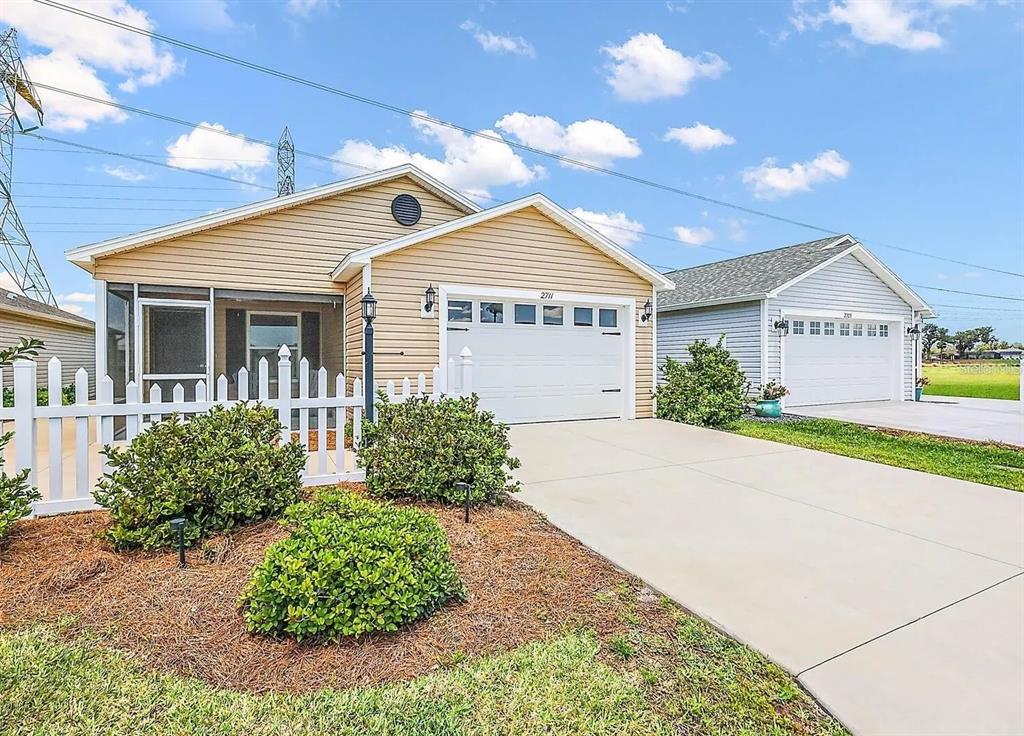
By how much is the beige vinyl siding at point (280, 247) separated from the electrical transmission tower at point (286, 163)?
8.43 meters

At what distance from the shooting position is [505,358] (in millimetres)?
9211

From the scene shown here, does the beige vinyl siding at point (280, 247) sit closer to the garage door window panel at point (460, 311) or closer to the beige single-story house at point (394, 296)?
the beige single-story house at point (394, 296)

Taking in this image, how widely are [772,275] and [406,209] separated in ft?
32.7

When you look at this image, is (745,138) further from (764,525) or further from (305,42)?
(764,525)

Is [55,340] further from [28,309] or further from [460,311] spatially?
[460,311]

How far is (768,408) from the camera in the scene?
40.7 ft

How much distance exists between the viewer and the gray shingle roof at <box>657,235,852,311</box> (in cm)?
1390

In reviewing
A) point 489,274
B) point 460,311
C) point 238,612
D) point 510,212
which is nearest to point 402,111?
point 510,212

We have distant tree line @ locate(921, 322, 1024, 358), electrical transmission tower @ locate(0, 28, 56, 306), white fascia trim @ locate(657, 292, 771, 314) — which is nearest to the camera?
white fascia trim @ locate(657, 292, 771, 314)

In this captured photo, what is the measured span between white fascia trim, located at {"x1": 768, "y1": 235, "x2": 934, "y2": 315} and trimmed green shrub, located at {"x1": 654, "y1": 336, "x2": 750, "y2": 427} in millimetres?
3626

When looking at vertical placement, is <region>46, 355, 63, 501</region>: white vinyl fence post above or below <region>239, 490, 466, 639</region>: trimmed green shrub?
above

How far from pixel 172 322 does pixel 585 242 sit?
24.4 feet

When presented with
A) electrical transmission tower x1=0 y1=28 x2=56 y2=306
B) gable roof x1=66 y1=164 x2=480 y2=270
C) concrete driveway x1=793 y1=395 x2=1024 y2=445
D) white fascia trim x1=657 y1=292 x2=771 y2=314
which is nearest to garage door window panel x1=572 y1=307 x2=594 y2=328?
gable roof x1=66 y1=164 x2=480 y2=270

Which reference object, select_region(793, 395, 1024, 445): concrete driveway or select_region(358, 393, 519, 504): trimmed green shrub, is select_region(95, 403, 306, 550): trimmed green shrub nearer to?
select_region(358, 393, 519, 504): trimmed green shrub
